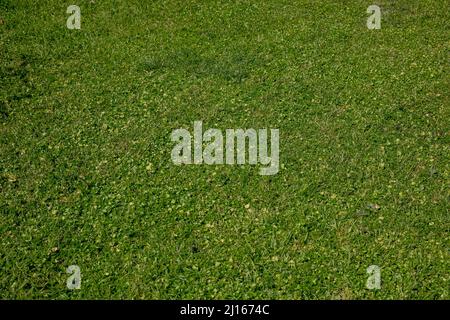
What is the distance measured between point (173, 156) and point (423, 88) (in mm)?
5993

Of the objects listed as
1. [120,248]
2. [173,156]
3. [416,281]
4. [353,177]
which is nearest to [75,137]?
[173,156]

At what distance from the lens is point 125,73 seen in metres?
11.8

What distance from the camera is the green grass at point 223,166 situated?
7559 millimetres

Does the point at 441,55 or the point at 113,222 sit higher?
the point at 441,55

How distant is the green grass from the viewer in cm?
756

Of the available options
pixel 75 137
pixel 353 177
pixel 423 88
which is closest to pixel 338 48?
pixel 423 88

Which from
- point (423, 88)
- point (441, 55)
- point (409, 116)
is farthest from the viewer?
point (441, 55)

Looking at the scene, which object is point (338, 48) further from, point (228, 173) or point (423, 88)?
point (228, 173)

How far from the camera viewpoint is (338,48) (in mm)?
12820

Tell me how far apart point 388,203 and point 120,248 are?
178 inches

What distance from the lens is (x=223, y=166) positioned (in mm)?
9336
